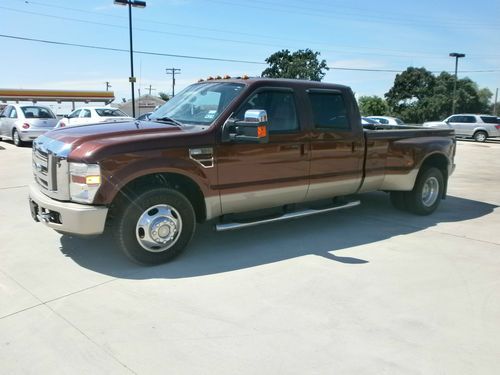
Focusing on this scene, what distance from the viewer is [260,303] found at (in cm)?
389

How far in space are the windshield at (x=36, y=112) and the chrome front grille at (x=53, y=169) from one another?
1368cm

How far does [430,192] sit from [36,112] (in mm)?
14916

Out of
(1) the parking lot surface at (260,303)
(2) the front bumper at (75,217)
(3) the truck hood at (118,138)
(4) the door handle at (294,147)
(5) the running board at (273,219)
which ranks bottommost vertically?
(1) the parking lot surface at (260,303)

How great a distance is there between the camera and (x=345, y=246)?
548cm

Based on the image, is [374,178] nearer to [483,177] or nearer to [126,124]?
[126,124]

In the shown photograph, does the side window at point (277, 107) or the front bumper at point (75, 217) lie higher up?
the side window at point (277, 107)

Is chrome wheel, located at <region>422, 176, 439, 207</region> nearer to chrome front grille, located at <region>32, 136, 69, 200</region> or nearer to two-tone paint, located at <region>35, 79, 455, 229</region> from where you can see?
two-tone paint, located at <region>35, 79, 455, 229</region>

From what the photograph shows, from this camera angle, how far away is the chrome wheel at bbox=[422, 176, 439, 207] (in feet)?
23.9

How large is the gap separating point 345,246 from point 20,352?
362cm

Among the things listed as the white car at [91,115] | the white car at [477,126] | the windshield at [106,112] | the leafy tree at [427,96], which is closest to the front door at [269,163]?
the white car at [91,115]

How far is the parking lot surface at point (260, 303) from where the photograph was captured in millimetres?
3047

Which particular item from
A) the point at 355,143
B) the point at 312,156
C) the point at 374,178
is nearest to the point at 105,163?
the point at 312,156

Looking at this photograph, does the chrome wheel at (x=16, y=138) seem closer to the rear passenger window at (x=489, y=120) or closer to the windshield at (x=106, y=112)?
the windshield at (x=106, y=112)

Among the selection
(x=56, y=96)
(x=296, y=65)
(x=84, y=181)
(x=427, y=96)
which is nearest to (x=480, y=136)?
(x=296, y=65)
